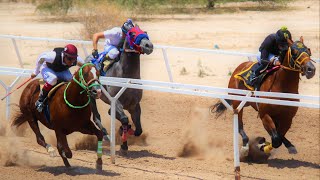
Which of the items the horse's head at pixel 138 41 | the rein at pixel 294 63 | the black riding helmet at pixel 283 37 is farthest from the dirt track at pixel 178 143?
the black riding helmet at pixel 283 37

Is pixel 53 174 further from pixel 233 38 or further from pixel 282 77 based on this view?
pixel 233 38

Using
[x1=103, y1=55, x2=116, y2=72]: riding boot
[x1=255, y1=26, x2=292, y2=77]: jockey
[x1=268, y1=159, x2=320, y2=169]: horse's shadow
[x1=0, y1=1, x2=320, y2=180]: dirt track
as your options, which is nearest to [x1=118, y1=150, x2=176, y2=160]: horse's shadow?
[x1=0, y1=1, x2=320, y2=180]: dirt track

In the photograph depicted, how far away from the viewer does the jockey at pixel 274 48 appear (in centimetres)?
978

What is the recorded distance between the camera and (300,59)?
9.13 m

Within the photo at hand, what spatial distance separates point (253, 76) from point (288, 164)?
135 cm

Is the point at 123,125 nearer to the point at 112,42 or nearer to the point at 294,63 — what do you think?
the point at 112,42

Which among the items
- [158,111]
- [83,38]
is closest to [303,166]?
[158,111]

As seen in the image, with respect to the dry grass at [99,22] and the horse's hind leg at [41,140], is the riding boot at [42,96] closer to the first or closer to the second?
the horse's hind leg at [41,140]

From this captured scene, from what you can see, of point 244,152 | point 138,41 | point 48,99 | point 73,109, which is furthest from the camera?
point 244,152

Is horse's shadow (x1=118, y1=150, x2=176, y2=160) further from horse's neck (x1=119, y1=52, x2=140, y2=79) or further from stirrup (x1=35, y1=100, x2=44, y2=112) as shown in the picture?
stirrup (x1=35, y1=100, x2=44, y2=112)

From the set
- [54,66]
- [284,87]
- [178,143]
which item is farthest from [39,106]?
[284,87]

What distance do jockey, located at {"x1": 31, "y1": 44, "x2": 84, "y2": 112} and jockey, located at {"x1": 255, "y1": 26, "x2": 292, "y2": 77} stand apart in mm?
2586

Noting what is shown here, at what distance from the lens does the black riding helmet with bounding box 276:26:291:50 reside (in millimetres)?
9768

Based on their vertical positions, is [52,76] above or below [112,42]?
below
